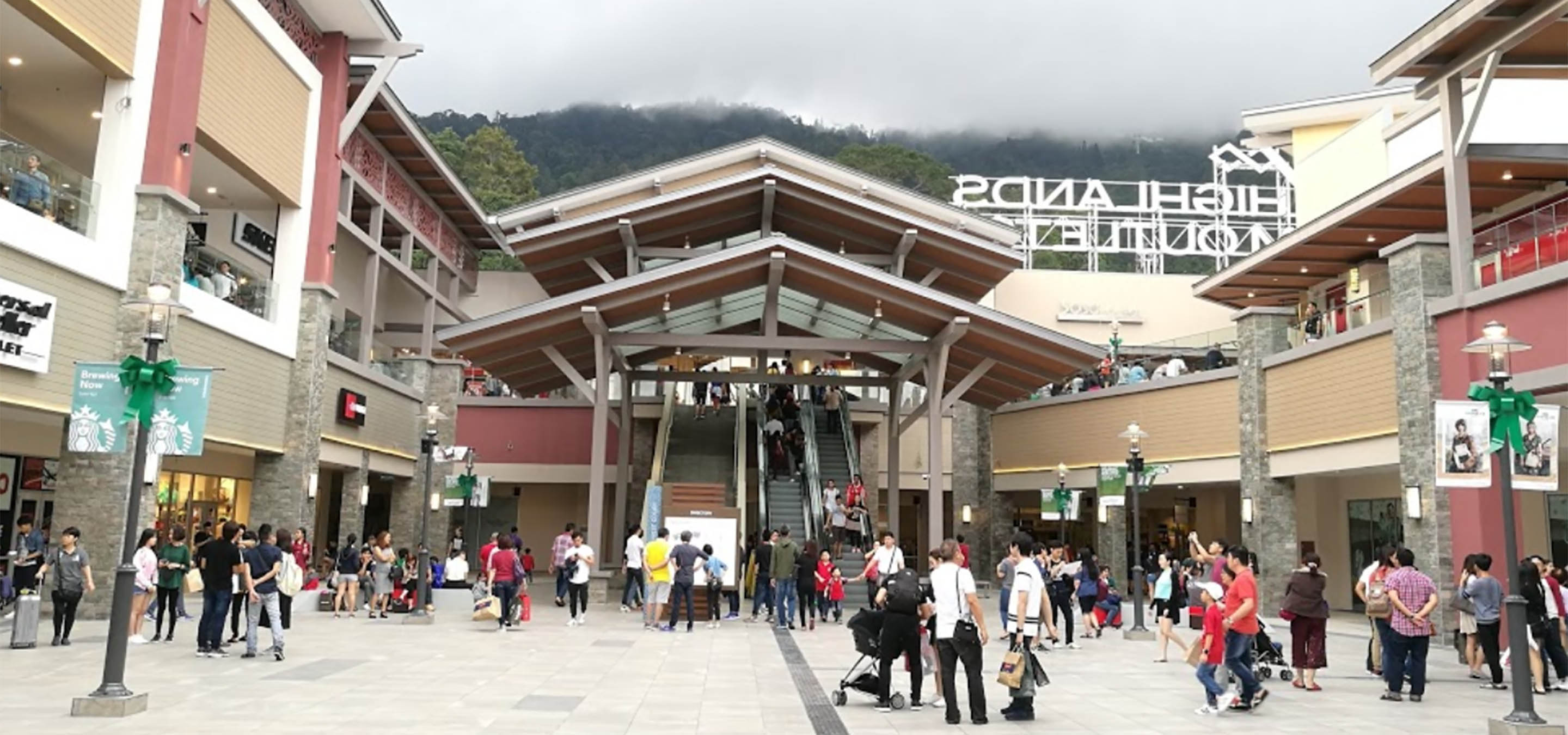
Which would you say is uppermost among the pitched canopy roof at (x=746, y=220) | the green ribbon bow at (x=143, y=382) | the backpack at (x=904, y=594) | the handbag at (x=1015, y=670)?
the pitched canopy roof at (x=746, y=220)

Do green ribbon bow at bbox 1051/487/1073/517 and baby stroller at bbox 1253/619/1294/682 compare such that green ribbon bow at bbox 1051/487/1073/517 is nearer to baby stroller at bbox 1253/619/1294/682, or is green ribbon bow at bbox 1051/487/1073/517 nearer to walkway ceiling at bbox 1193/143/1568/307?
walkway ceiling at bbox 1193/143/1568/307

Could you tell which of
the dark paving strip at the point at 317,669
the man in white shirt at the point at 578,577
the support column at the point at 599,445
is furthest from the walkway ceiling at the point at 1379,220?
the dark paving strip at the point at 317,669

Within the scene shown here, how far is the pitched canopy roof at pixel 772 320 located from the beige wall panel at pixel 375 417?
10.9ft

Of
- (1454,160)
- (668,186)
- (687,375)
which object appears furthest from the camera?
(668,186)

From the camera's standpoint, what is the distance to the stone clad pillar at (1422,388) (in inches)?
677

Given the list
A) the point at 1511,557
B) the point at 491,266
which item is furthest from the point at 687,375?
the point at 491,266

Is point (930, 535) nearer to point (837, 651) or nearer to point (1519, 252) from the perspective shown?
point (837, 651)

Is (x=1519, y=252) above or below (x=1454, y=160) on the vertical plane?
below

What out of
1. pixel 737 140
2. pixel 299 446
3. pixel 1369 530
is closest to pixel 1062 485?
pixel 1369 530

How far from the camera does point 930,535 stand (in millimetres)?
21344

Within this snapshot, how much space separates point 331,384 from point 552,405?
851 cm

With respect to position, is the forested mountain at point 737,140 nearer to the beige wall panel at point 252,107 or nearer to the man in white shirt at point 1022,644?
the beige wall panel at point 252,107

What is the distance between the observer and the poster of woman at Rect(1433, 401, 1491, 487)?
10391mm

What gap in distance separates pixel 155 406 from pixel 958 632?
740 centimetres
